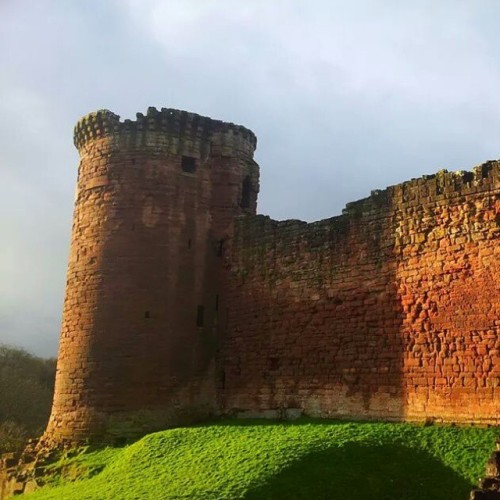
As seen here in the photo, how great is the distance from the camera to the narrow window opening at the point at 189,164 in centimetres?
1653

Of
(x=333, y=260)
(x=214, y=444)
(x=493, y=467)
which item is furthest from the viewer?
(x=333, y=260)

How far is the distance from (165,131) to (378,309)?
Answer: 704 centimetres

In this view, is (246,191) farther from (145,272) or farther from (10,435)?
(10,435)

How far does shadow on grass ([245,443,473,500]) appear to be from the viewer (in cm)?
935

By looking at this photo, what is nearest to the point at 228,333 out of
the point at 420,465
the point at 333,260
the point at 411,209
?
the point at 333,260

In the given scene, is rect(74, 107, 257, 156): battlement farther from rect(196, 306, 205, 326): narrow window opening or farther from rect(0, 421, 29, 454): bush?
rect(0, 421, 29, 454): bush

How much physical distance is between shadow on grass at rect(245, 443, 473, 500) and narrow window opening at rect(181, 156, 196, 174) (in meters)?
8.44

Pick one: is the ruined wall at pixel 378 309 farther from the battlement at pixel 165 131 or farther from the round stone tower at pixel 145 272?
the battlement at pixel 165 131

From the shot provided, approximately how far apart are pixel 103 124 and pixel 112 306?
4756 mm

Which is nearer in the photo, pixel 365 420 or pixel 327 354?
pixel 365 420

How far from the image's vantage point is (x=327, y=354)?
44.8 ft

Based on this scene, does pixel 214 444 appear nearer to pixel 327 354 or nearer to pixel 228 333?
pixel 327 354

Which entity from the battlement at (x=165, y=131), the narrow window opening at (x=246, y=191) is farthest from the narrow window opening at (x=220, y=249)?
the battlement at (x=165, y=131)

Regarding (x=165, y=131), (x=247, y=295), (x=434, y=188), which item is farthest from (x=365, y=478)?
(x=165, y=131)
